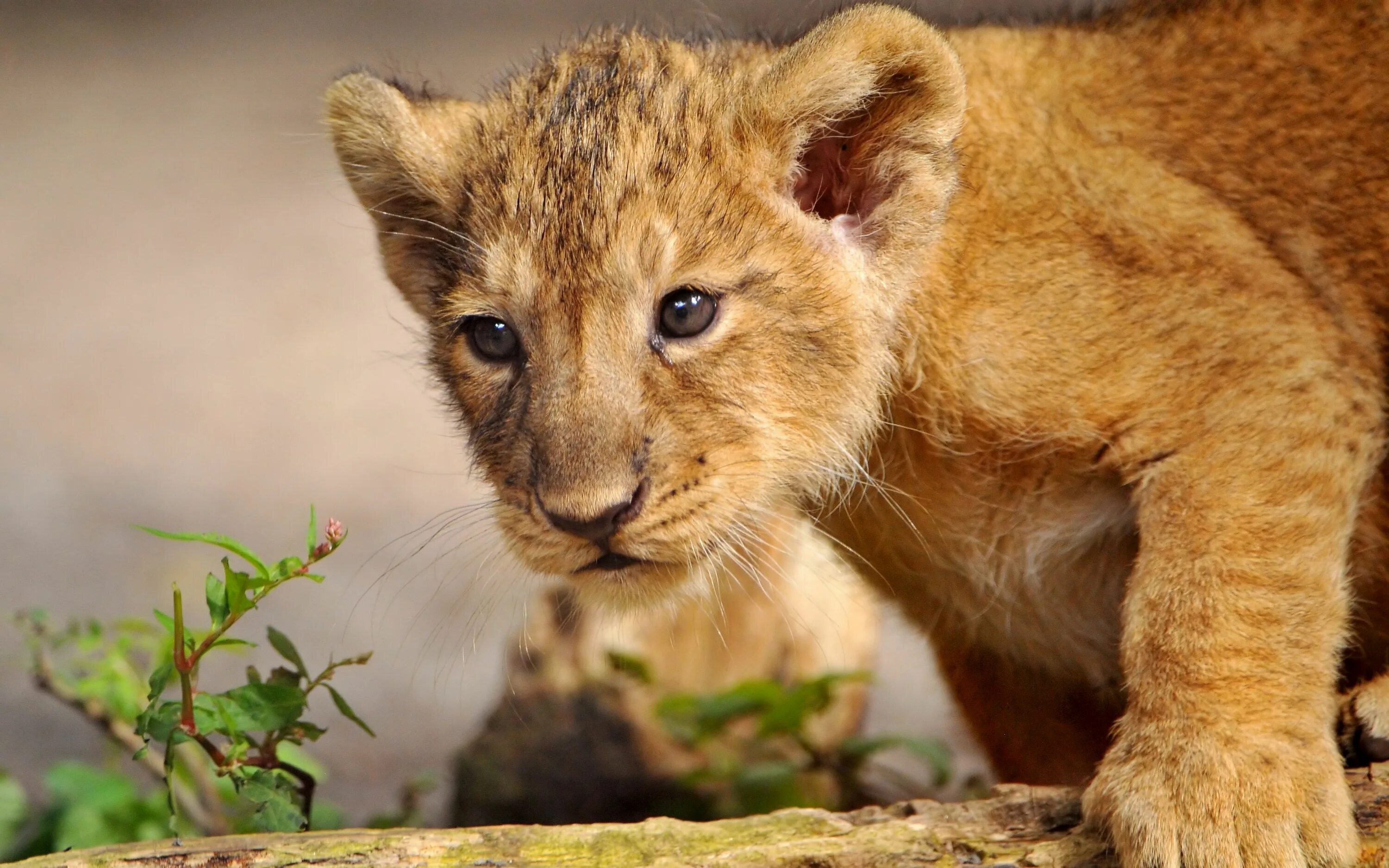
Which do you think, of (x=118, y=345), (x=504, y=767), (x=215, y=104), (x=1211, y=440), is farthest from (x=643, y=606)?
(x=215, y=104)

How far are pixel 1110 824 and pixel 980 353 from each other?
1.30 m

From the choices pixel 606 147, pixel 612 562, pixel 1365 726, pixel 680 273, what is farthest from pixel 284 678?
pixel 1365 726

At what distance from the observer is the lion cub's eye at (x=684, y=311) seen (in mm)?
3672

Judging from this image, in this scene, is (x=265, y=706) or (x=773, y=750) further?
(x=773, y=750)

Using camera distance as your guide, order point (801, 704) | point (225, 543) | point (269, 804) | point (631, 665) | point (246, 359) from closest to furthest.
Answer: point (225, 543) < point (269, 804) < point (801, 704) < point (631, 665) < point (246, 359)

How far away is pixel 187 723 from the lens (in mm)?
3273

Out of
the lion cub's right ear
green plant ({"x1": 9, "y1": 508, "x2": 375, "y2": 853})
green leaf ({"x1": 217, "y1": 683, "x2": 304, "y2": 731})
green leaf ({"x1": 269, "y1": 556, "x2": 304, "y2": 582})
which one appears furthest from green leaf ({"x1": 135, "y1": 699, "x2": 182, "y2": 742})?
the lion cub's right ear

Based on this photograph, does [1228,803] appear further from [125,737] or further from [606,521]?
[125,737]

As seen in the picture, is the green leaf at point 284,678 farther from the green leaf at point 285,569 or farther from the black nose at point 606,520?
the black nose at point 606,520

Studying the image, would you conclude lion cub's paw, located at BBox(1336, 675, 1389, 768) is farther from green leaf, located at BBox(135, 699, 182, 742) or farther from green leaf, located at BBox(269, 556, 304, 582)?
green leaf, located at BBox(135, 699, 182, 742)

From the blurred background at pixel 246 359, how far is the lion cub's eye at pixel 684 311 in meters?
0.87

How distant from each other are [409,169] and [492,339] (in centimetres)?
63

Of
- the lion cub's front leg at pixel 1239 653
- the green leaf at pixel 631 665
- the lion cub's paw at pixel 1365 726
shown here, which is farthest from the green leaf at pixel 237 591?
the lion cub's paw at pixel 1365 726

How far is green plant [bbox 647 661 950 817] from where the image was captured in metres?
5.41
